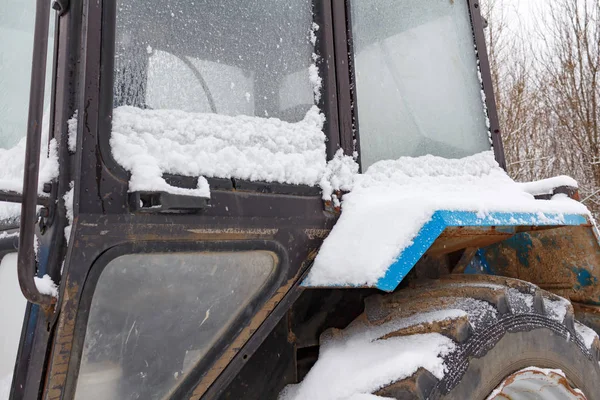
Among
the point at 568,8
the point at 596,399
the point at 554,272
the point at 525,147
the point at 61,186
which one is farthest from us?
the point at 525,147

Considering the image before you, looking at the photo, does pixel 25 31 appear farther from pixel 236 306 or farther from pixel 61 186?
pixel 236 306

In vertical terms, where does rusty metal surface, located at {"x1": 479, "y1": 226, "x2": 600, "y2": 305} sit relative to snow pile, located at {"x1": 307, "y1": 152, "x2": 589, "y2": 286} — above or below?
below

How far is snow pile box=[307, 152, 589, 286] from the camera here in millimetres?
1263

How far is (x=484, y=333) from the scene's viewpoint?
1.34 m

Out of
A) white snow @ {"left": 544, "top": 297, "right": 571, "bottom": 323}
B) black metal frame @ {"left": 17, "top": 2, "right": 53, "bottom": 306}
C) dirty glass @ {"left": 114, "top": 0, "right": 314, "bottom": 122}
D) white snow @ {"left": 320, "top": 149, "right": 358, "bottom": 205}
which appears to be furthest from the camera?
white snow @ {"left": 544, "top": 297, "right": 571, "bottom": 323}

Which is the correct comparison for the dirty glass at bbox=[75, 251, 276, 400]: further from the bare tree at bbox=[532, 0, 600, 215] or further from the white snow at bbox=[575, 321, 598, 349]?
the bare tree at bbox=[532, 0, 600, 215]

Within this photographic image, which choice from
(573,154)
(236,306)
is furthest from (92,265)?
(573,154)

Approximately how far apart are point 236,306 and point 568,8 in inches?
365

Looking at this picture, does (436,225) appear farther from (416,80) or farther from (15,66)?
(15,66)

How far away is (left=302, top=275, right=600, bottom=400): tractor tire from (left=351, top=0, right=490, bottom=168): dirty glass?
0.41 metres

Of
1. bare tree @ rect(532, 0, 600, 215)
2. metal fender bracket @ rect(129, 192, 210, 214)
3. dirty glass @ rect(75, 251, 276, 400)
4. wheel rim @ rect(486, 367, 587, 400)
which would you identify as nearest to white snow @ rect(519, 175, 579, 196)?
wheel rim @ rect(486, 367, 587, 400)

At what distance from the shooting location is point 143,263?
3.65ft

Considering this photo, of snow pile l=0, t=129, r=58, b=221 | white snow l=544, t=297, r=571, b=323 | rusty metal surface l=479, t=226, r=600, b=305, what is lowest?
white snow l=544, t=297, r=571, b=323

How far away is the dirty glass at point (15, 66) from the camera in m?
1.32
